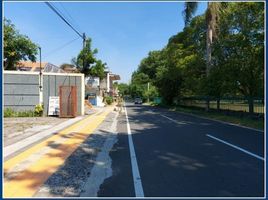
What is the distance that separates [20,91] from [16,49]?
17616 mm

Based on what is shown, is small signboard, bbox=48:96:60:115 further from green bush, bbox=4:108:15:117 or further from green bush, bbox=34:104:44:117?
green bush, bbox=4:108:15:117

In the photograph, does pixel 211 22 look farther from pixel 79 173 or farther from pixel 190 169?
pixel 79 173

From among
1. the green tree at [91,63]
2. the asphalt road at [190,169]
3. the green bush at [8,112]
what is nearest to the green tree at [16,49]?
the green tree at [91,63]

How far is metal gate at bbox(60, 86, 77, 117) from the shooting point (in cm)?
2647

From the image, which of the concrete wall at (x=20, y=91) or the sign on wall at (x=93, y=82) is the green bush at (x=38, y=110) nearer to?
the concrete wall at (x=20, y=91)

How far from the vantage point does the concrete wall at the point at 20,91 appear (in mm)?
27203

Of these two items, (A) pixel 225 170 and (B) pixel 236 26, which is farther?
(B) pixel 236 26

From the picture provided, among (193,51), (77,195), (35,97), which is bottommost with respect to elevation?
(77,195)


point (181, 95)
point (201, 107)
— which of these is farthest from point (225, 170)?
point (181, 95)

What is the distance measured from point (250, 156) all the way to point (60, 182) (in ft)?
18.1

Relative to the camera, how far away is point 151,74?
10375 centimetres

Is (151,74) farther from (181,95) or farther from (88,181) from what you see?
(88,181)

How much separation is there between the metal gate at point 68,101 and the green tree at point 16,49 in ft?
51.7

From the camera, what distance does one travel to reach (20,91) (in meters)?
27.4
